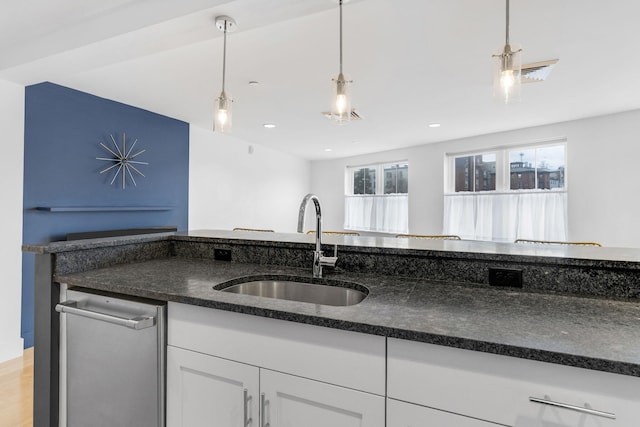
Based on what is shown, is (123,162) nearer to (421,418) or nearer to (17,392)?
(17,392)

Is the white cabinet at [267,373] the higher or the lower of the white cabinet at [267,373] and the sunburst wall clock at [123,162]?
the lower

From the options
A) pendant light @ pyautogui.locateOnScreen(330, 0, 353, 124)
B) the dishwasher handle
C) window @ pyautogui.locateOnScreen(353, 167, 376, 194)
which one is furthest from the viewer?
window @ pyautogui.locateOnScreen(353, 167, 376, 194)

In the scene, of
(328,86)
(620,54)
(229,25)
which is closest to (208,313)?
(229,25)

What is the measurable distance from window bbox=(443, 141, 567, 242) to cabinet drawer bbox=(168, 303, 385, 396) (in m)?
4.70

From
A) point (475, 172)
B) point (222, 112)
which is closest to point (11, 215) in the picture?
point (222, 112)

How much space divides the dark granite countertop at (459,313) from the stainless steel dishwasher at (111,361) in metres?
0.08

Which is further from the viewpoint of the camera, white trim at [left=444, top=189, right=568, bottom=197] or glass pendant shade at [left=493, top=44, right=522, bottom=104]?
white trim at [left=444, top=189, right=568, bottom=197]

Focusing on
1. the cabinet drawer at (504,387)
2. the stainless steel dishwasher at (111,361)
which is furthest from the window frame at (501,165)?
the stainless steel dishwasher at (111,361)

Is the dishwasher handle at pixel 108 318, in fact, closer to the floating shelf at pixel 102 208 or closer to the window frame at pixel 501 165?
the floating shelf at pixel 102 208

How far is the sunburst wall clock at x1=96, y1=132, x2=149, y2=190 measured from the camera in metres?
3.41

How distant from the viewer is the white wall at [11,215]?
8.64 feet

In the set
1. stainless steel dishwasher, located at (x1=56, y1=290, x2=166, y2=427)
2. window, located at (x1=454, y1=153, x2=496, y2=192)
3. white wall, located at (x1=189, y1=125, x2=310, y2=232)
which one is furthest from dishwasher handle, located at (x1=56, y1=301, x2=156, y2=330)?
window, located at (x1=454, y1=153, x2=496, y2=192)

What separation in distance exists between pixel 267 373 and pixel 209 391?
9.7 inches

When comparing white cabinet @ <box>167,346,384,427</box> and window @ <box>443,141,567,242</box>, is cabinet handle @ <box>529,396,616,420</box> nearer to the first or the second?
white cabinet @ <box>167,346,384,427</box>
